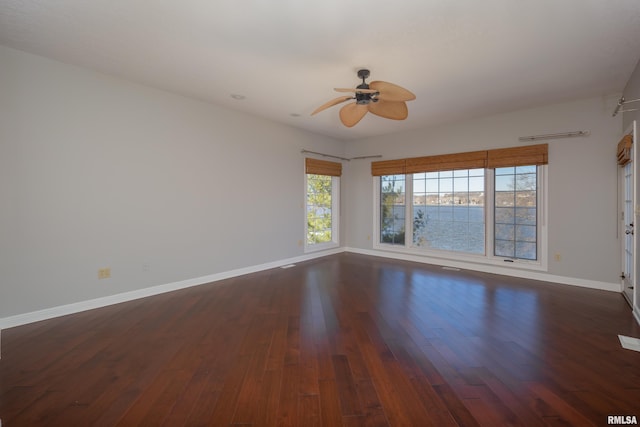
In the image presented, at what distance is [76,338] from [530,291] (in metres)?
5.09

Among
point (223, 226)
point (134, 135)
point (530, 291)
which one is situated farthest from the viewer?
point (223, 226)

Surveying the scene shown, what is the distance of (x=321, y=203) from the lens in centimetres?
614

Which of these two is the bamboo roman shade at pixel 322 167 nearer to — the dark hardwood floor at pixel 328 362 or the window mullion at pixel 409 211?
the window mullion at pixel 409 211

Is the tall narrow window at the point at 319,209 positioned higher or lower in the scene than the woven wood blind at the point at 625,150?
lower

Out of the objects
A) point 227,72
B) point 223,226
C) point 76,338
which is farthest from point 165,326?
point 227,72

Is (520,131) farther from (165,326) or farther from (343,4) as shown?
(165,326)

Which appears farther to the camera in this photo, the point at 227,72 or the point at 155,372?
the point at 227,72

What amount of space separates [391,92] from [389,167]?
3.36m

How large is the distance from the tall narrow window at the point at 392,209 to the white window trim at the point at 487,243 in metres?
0.09

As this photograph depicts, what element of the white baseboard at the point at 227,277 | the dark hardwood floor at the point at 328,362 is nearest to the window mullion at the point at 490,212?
the white baseboard at the point at 227,277

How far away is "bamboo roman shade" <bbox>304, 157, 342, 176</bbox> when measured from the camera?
5629 millimetres

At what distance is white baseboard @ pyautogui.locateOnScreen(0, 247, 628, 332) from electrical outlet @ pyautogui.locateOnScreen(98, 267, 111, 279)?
0.24 m

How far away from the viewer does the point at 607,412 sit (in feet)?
5.09

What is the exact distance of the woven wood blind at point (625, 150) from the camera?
302 cm
